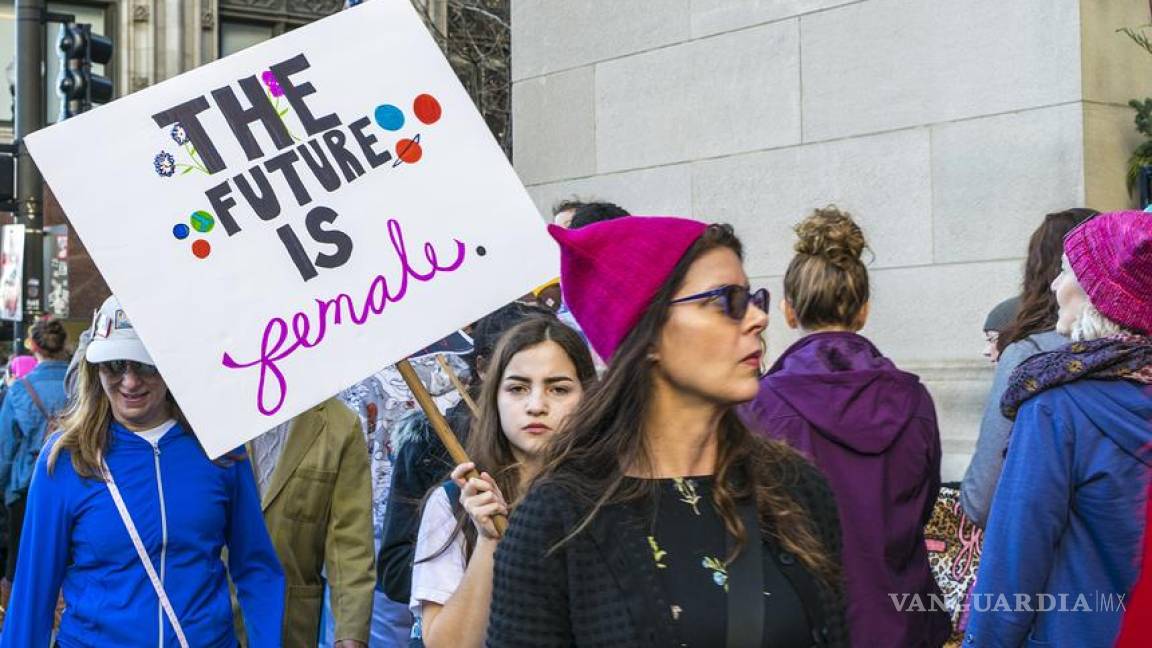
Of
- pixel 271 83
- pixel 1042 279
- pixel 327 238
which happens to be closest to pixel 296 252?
pixel 327 238

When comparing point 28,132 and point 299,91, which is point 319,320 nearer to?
point 299,91

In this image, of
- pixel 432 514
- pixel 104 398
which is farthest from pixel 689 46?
pixel 432 514

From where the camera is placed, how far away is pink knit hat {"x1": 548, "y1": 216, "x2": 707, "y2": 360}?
3.18m

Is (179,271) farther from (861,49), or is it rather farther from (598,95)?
(598,95)

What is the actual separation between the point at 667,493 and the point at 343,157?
165 cm

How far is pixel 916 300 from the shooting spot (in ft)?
26.8

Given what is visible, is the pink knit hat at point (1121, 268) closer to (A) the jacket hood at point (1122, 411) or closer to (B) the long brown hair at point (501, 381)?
(A) the jacket hood at point (1122, 411)

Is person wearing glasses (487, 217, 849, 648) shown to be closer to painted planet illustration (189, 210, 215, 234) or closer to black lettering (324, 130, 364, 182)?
black lettering (324, 130, 364, 182)

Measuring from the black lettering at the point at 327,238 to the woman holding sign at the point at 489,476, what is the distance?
0.57 metres

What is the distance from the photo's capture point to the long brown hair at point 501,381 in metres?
4.34

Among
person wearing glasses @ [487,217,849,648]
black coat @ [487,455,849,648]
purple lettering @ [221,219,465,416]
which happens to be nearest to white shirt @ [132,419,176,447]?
purple lettering @ [221,219,465,416]

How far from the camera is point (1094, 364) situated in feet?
13.0

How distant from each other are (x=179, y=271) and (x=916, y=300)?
4.82 meters

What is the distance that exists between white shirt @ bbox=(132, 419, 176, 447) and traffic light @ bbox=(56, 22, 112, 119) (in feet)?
37.3
